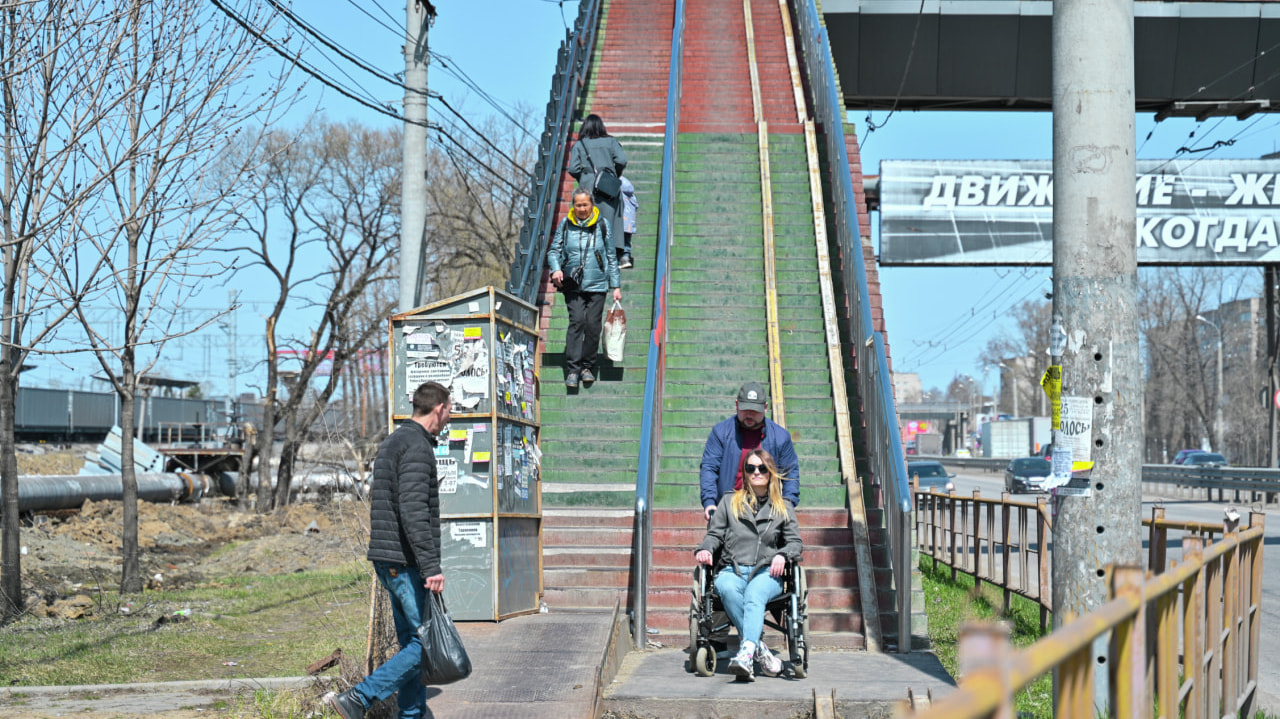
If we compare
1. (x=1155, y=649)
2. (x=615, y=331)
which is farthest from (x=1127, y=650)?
(x=615, y=331)

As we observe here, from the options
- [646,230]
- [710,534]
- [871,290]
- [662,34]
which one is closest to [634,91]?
[662,34]

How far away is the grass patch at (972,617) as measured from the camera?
23.2ft

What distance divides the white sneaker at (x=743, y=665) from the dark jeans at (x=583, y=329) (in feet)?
18.4

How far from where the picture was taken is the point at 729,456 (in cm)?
865

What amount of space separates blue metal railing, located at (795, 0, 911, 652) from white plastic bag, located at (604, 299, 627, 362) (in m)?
2.40

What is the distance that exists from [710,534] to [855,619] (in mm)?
1833

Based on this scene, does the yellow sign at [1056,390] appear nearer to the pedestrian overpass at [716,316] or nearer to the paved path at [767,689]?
the paved path at [767,689]

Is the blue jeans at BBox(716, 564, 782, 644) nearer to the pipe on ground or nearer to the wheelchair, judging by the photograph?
the wheelchair

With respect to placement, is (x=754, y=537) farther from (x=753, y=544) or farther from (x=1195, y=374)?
(x=1195, y=374)

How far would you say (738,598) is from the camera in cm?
776

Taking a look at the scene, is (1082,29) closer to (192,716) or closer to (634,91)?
(192,716)

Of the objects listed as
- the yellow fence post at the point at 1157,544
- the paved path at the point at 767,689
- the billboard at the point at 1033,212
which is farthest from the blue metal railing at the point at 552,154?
the billboard at the point at 1033,212

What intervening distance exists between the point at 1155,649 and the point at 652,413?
651 cm

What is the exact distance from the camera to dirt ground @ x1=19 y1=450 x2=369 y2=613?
1516 cm
